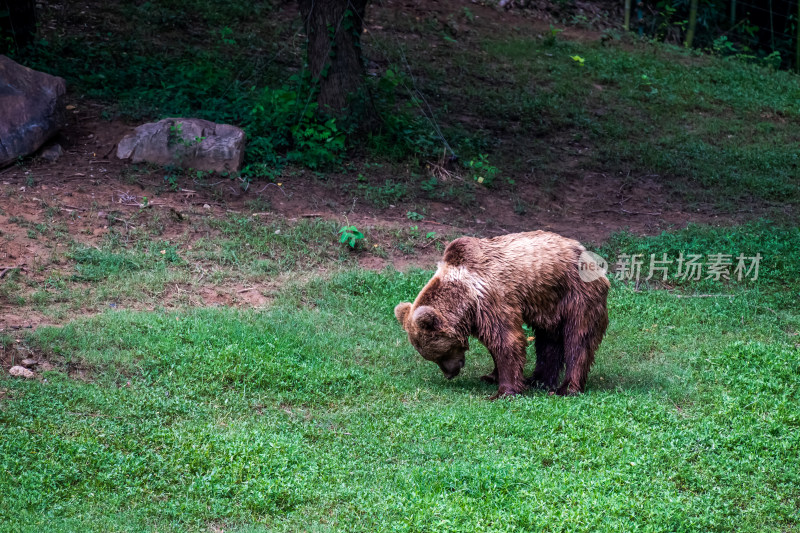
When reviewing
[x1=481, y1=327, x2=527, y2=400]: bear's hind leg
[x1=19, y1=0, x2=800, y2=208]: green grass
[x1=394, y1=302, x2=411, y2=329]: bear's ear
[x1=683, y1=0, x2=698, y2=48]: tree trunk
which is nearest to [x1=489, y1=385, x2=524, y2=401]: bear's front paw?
[x1=481, y1=327, x2=527, y2=400]: bear's hind leg

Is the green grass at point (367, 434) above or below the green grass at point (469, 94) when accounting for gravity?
below

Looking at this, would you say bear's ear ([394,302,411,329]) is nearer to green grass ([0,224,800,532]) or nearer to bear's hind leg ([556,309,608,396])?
green grass ([0,224,800,532])

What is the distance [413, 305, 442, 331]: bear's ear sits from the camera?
22.6 feet

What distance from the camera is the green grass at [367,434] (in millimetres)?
5066

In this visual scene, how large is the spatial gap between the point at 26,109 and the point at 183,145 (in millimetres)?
2054

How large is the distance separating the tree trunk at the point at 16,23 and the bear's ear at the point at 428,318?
938 cm

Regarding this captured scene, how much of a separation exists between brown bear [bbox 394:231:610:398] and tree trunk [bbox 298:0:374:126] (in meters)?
5.94

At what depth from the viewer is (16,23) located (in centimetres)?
1294

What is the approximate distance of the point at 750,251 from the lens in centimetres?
1019

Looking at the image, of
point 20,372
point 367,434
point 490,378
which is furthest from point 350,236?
point 20,372

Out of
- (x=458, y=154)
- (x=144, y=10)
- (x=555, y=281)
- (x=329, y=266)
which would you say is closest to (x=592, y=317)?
(x=555, y=281)

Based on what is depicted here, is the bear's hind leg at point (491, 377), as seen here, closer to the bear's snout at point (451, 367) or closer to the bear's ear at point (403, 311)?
the bear's snout at point (451, 367)

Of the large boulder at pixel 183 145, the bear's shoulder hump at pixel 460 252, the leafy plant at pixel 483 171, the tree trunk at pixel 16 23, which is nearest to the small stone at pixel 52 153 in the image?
the large boulder at pixel 183 145

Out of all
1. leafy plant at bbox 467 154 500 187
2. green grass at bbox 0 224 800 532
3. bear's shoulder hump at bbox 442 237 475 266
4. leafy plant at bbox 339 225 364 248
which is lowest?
green grass at bbox 0 224 800 532
